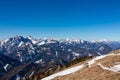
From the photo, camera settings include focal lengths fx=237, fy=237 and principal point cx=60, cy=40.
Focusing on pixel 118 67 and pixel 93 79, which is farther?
pixel 118 67

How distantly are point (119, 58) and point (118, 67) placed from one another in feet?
32.8

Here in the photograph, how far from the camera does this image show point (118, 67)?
4916 cm

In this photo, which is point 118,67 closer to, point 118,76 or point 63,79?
point 118,76

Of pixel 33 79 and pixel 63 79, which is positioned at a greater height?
pixel 63 79

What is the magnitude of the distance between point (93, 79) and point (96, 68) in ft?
28.3

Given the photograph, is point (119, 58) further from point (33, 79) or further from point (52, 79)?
point (33, 79)

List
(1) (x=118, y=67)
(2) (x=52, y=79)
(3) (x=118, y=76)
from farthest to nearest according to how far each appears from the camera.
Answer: (2) (x=52, y=79), (1) (x=118, y=67), (3) (x=118, y=76)

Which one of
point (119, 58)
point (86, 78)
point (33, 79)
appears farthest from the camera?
point (33, 79)

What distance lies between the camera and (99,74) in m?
45.5

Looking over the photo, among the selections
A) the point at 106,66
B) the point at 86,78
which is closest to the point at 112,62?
the point at 106,66

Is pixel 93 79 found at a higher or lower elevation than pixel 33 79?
higher

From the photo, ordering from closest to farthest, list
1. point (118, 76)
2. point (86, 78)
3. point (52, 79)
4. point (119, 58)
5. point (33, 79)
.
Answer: point (118, 76) → point (86, 78) → point (52, 79) → point (119, 58) → point (33, 79)

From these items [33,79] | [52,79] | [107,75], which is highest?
[107,75]

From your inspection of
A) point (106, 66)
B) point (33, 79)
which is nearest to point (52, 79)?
point (106, 66)
